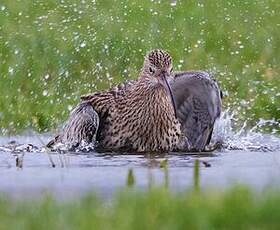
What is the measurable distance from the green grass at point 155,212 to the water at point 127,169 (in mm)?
573

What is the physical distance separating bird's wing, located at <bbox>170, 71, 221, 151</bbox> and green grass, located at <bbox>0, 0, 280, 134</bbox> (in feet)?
4.55

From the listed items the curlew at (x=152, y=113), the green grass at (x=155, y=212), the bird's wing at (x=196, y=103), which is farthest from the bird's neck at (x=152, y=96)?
the green grass at (x=155, y=212)

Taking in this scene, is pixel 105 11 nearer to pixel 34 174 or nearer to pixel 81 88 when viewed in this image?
pixel 81 88

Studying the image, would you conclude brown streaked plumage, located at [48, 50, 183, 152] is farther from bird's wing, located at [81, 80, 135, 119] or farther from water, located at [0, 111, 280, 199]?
water, located at [0, 111, 280, 199]

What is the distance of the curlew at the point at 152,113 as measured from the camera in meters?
9.45

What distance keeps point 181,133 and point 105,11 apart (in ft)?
13.7

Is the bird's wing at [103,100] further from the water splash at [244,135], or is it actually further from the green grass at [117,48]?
Result: the green grass at [117,48]

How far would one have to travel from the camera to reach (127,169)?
299 inches

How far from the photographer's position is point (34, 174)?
24.3 ft

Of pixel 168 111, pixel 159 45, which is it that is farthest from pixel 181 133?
pixel 159 45

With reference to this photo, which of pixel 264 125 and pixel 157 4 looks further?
pixel 157 4

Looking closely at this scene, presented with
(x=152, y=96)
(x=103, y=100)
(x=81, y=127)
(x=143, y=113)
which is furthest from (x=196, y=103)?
(x=81, y=127)

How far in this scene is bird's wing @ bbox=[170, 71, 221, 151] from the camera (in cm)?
993

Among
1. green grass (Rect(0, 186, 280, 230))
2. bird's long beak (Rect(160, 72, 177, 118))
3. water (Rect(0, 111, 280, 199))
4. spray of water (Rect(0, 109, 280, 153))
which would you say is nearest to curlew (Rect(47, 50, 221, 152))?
bird's long beak (Rect(160, 72, 177, 118))
